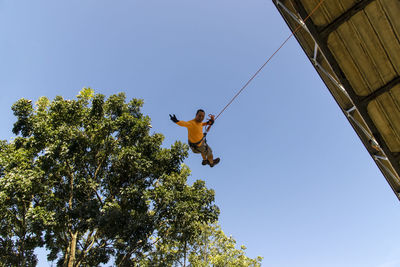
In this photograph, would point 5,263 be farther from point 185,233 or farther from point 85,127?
point 185,233

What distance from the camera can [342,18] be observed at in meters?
5.26

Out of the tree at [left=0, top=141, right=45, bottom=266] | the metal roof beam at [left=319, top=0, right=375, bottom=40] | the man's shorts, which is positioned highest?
the metal roof beam at [left=319, top=0, right=375, bottom=40]

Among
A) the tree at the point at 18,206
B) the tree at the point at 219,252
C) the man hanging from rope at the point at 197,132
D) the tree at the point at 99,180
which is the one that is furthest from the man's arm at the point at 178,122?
the tree at the point at 219,252

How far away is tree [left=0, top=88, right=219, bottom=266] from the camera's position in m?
9.80

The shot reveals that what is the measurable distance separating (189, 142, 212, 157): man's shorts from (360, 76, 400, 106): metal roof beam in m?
4.84

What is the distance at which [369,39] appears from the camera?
518cm

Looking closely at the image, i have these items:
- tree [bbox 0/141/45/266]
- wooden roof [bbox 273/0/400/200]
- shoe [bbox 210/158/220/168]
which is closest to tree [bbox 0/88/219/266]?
tree [bbox 0/141/45/266]

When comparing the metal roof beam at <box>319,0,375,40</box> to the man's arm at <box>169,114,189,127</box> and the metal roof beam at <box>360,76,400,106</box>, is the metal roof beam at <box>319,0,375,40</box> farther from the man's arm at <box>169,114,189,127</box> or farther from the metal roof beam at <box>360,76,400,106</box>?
the man's arm at <box>169,114,189,127</box>

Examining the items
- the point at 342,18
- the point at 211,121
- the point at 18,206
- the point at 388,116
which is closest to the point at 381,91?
the point at 388,116

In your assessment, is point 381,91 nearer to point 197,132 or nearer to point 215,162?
point 197,132

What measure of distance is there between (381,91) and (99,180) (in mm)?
11830

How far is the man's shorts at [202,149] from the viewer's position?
8.03 metres

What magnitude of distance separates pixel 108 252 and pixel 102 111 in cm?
712

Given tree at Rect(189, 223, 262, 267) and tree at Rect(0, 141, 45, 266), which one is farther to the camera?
tree at Rect(189, 223, 262, 267)
